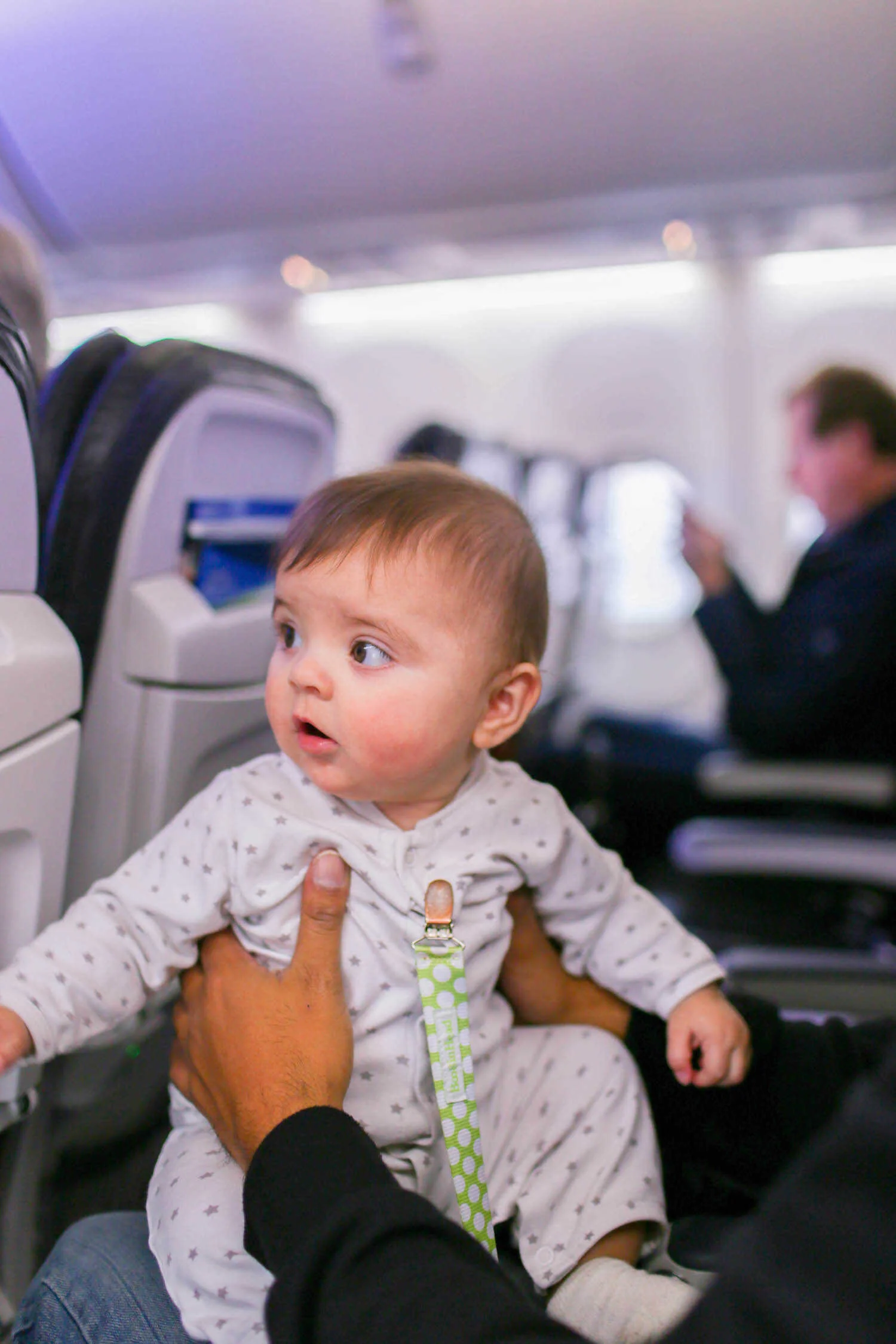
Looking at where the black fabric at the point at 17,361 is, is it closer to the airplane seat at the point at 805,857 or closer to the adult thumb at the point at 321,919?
the adult thumb at the point at 321,919

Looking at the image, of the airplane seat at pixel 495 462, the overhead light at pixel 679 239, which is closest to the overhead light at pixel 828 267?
the overhead light at pixel 679 239

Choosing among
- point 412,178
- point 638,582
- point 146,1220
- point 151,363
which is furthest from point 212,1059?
point 638,582

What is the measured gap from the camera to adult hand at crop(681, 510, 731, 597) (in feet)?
10.8

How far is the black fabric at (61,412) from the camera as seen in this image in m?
1.03

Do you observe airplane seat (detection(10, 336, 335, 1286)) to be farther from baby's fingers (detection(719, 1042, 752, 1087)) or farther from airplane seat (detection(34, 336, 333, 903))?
baby's fingers (detection(719, 1042, 752, 1087))

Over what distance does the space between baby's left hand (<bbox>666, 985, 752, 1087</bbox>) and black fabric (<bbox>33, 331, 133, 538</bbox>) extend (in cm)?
78

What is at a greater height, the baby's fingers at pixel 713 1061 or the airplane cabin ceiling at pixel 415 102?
the airplane cabin ceiling at pixel 415 102

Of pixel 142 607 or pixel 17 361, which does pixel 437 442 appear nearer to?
pixel 142 607

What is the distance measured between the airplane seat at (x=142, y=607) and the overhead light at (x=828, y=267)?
4.12m

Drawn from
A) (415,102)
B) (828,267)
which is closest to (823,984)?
(415,102)

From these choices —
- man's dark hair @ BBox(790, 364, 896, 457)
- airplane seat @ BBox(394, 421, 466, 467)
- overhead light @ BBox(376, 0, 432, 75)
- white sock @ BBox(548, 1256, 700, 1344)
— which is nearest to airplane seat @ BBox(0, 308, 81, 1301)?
white sock @ BBox(548, 1256, 700, 1344)

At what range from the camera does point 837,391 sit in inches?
133

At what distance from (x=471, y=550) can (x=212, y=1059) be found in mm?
482

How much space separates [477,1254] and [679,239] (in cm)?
432
